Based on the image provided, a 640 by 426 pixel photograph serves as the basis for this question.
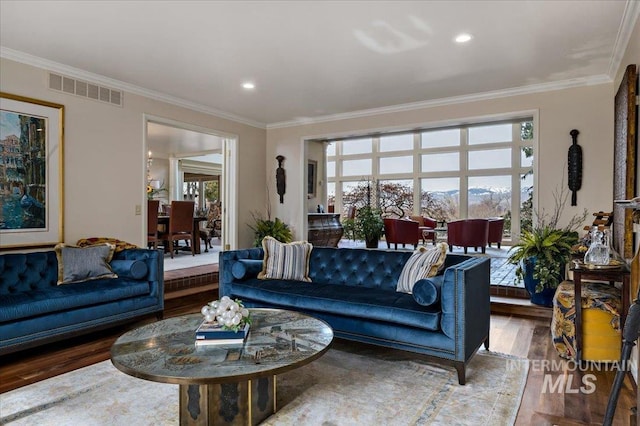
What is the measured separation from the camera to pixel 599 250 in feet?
9.74

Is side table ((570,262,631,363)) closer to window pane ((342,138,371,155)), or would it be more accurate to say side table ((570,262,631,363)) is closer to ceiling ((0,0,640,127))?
ceiling ((0,0,640,127))

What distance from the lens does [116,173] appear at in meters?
4.69

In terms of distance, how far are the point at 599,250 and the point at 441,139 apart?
870 centimetres

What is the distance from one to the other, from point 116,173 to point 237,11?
2686 millimetres

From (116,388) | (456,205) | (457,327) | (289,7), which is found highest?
(289,7)

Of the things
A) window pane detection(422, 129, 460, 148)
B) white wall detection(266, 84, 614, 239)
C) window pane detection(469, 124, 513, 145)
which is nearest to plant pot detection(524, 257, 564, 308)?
white wall detection(266, 84, 614, 239)

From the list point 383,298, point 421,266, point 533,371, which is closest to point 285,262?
point 383,298

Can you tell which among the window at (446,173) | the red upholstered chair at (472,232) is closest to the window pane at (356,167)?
the window at (446,173)

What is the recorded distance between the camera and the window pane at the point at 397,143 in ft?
38.4

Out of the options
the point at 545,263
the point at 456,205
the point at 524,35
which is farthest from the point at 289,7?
the point at 456,205

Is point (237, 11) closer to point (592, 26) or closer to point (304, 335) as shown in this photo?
point (304, 335)

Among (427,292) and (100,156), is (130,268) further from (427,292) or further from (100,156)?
(427,292)

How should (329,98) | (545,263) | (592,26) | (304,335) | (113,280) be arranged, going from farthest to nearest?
1. (329,98)
2. (545,263)
3. (113,280)
4. (592,26)
5. (304,335)

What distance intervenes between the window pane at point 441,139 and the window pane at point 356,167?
1845 millimetres
